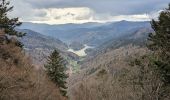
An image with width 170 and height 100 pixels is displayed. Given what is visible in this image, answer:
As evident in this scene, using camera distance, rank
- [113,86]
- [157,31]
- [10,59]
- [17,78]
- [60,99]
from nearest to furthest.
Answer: [17,78]
[157,31]
[10,59]
[60,99]
[113,86]

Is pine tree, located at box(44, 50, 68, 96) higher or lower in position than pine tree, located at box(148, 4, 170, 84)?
lower

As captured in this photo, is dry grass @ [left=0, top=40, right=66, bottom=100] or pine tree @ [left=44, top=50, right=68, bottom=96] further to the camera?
pine tree @ [left=44, top=50, right=68, bottom=96]

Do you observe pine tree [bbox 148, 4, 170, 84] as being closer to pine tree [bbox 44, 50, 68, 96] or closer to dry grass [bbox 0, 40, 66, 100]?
dry grass [bbox 0, 40, 66, 100]

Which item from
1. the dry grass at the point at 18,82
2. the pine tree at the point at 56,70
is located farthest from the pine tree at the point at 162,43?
the pine tree at the point at 56,70

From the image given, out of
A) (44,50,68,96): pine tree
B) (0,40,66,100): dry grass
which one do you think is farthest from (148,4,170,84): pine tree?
(44,50,68,96): pine tree

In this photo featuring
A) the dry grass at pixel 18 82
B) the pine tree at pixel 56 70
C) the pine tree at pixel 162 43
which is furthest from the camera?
the pine tree at pixel 56 70

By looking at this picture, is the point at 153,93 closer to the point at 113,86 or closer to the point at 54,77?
the point at 54,77

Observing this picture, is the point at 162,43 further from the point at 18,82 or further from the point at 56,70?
the point at 56,70

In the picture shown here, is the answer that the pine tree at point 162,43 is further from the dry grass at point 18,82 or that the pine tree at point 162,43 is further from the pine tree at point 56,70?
the pine tree at point 56,70

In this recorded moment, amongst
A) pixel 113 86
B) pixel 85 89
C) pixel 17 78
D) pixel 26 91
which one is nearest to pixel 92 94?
pixel 85 89
